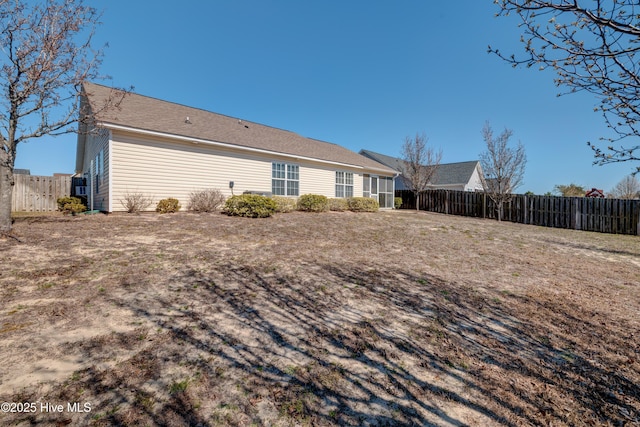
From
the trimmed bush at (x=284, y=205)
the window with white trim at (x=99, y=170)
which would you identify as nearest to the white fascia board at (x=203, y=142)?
the window with white trim at (x=99, y=170)

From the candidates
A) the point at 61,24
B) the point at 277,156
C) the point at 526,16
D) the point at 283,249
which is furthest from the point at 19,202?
the point at 526,16

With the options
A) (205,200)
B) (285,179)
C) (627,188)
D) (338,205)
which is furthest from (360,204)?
(627,188)

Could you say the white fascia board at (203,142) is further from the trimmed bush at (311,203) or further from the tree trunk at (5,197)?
the tree trunk at (5,197)

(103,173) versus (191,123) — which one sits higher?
(191,123)

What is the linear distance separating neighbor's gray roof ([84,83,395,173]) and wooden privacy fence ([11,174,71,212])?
5.18 meters

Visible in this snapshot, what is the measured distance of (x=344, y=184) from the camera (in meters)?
17.8

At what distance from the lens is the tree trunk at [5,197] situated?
242 inches

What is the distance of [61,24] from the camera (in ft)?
22.0

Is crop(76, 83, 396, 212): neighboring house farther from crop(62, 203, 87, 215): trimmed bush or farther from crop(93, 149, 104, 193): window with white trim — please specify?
crop(62, 203, 87, 215): trimmed bush

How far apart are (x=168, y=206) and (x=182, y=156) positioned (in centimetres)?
225

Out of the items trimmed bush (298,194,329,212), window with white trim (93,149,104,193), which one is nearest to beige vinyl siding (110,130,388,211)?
window with white trim (93,149,104,193)

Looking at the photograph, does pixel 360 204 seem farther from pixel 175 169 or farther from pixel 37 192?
pixel 37 192

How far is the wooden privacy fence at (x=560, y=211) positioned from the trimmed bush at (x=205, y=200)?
16.8 meters

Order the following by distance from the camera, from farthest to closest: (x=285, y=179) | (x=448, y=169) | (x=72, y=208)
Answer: (x=448, y=169) < (x=285, y=179) < (x=72, y=208)
